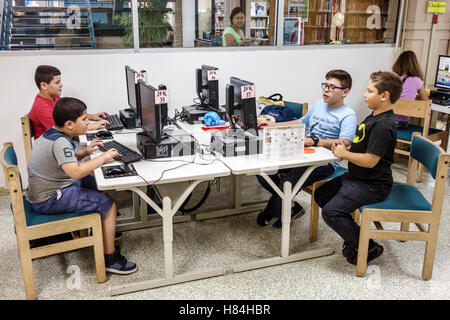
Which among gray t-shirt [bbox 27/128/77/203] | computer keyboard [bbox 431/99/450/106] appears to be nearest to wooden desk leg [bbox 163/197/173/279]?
gray t-shirt [bbox 27/128/77/203]

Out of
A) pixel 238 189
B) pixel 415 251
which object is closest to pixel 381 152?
pixel 415 251

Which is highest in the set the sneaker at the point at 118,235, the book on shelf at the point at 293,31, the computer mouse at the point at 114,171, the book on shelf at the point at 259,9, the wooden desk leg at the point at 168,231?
the book on shelf at the point at 259,9

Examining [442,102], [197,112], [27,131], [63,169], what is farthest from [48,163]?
[442,102]

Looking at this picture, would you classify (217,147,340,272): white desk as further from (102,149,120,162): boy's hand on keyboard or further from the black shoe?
(102,149,120,162): boy's hand on keyboard

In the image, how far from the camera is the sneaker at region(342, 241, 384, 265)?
2523 millimetres

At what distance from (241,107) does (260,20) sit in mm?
2021

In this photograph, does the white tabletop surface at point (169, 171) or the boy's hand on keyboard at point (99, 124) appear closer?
the white tabletop surface at point (169, 171)

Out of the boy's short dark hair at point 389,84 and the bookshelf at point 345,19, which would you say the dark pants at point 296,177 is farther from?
the bookshelf at point 345,19

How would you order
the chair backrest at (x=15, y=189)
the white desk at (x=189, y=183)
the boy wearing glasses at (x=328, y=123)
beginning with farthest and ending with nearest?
1. the boy wearing glasses at (x=328, y=123)
2. the white desk at (x=189, y=183)
3. the chair backrest at (x=15, y=189)

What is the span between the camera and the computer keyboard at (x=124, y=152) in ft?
7.82

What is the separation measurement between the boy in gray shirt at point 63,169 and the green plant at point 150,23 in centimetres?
161

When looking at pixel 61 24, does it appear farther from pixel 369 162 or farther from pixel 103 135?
pixel 369 162

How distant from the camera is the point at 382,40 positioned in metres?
4.79

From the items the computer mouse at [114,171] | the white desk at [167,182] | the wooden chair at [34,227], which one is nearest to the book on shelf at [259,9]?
the white desk at [167,182]
